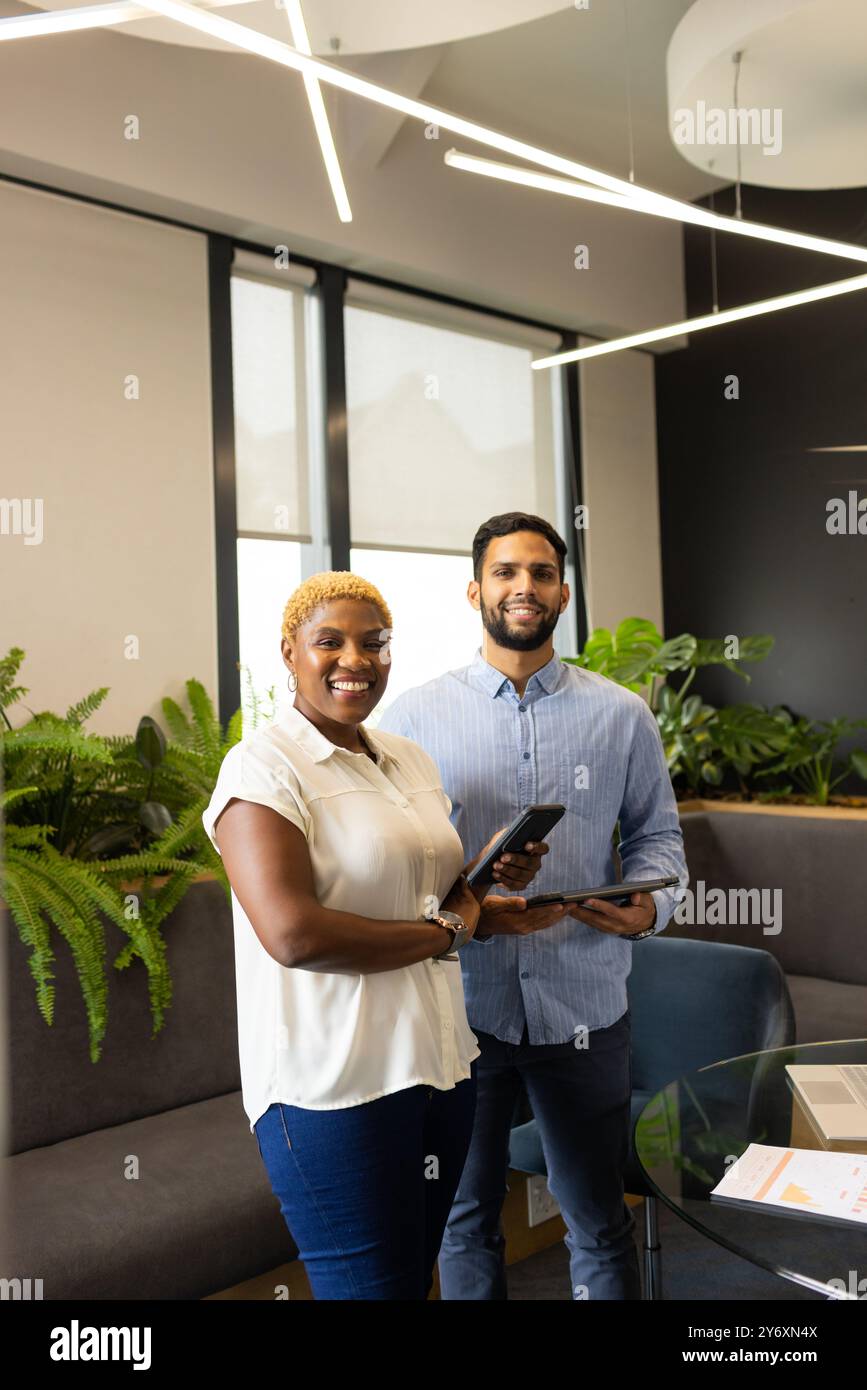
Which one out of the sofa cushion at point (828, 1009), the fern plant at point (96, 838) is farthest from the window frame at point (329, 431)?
the sofa cushion at point (828, 1009)

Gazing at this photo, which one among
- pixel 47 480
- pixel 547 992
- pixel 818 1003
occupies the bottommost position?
pixel 818 1003

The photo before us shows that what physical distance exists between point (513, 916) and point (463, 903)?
0.56 ft

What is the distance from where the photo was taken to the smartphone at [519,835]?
1.71 m

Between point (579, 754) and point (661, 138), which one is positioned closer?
point (579, 754)

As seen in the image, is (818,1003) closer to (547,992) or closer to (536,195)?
(547,992)

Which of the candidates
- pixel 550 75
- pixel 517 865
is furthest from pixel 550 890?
pixel 550 75

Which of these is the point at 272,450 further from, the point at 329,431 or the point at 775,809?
the point at 775,809

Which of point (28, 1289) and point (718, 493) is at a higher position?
point (718, 493)

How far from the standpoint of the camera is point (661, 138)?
5.15 metres

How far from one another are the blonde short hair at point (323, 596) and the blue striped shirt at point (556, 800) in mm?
454

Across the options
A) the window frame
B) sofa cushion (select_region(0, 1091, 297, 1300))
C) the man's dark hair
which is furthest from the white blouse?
the window frame

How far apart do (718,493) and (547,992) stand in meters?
4.27

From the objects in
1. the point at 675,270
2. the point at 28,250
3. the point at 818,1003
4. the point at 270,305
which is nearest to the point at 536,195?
the point at 675,270

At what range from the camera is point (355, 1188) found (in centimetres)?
149
